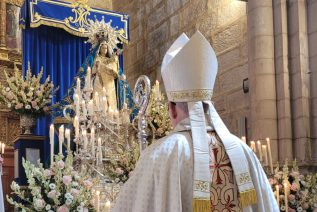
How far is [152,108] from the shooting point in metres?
6.91

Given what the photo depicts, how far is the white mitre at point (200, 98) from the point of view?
2.49 metres

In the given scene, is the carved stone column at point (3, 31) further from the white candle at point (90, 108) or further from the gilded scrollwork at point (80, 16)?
the white candle at point (90, 108)

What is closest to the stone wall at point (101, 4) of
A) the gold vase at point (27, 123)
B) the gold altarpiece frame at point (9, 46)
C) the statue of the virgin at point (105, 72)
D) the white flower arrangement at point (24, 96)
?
the gold altarpiece frame at point (9, 46)

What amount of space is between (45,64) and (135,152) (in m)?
4.63

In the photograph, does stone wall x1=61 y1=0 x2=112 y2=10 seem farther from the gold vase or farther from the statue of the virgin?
the gold vase

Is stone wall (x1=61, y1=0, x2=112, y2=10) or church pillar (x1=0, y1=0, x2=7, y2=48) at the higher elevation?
stone wall (x1=61, y1=0, x2=112, y2=10)

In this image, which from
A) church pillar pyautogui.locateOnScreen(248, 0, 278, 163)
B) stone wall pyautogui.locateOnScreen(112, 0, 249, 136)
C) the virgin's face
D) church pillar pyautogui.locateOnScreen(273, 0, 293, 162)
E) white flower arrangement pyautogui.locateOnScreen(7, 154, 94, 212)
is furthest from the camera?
the virgin's face

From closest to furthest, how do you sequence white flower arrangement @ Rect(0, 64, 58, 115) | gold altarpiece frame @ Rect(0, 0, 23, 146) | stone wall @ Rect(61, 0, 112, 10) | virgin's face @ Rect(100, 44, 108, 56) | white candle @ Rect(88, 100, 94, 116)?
white candle @ Rect(88, 100, 94, 116), white flower arrangement @ Rect(0, 64, 58, 115), virgin's face @ Rect(100, 44, 108, 56), gold altarpiece frame @ Rect(0, 0, 23, 146), stone wall @ Rect(61, 0, 112, 10)

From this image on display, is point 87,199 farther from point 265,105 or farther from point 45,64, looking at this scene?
point 45,64

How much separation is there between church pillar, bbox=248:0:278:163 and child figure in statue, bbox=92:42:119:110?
7.81 feet

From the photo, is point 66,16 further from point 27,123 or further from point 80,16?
point 27,123

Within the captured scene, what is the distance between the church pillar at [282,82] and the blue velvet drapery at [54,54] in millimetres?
3923

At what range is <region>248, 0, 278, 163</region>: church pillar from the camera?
5.94m

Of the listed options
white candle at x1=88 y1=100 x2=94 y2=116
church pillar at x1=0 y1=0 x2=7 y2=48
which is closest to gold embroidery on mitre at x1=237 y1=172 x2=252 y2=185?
white candle at x1=88 y1=100 x2=94 y2=116
